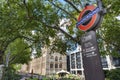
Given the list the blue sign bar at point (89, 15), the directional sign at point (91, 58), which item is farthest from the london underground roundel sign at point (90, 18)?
the directional sign at point (91, 58)

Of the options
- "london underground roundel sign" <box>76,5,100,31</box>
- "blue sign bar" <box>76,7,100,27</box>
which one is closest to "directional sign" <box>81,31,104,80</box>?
"london underground roundel sign" <box>76,5,100,31</box>

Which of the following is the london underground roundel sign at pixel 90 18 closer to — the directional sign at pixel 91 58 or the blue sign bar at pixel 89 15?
the blue sign bar at pixel 89 15

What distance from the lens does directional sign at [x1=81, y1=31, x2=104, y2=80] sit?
13.1 ft

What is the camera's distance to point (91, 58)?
4.21m

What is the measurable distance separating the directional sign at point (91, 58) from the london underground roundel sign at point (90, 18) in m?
0.25

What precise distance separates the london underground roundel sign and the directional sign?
0.25 meters

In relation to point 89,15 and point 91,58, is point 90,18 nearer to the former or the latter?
point 89,15

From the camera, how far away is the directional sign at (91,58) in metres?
4.00

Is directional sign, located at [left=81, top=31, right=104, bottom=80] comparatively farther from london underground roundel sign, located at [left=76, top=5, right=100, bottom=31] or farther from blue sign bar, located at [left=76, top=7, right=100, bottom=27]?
blue sign bar, located at [left=76, top=7, right=100, bottom=27]

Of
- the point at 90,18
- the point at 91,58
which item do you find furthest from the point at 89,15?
the point at 91,58

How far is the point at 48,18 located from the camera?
12.6 m

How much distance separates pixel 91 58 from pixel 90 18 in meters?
1.14

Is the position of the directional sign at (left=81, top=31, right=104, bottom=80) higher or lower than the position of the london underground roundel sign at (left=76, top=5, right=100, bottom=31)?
lower

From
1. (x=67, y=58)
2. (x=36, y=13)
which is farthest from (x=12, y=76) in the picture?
(x=67, y=58)
